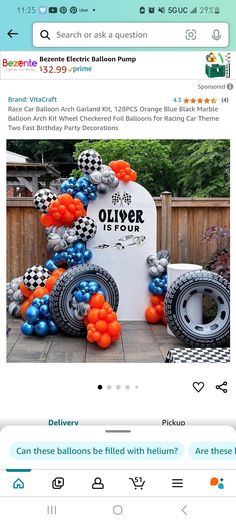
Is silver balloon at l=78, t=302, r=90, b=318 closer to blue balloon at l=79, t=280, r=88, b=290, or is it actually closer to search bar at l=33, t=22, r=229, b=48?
blue balloon at l=79, t=280, r=88, b=290

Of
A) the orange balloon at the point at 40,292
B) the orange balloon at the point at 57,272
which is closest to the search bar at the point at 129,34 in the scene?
the orange balloon at the point at 40,292

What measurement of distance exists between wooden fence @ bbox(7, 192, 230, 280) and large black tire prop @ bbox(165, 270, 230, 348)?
42.4 inches

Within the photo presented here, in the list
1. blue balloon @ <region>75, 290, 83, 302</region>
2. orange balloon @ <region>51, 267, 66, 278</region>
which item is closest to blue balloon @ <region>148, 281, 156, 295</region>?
orange balloon @ <region>51, 267, 66, 278</region>

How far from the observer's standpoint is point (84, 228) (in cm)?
387

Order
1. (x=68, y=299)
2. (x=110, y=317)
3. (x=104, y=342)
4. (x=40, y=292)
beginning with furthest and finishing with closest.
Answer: (x=40, y=292), (x=68, y=299), (x=110, y=317), (x=104, y=342)

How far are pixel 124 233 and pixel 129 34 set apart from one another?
2.84m

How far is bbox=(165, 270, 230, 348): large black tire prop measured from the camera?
3.23 metres
